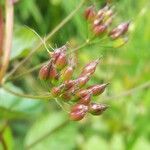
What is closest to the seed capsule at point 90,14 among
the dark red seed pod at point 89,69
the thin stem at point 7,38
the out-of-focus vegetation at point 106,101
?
the thin stem at point 7,38

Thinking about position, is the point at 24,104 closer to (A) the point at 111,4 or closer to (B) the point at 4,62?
(B) the point at 4,62

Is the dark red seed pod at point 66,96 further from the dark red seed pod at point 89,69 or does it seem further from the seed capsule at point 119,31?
the seed capsule at point 119,31

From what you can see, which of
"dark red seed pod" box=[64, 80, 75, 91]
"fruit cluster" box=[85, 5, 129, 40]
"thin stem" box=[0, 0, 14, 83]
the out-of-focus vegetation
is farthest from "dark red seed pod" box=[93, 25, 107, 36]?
the out-of-focus vegetation

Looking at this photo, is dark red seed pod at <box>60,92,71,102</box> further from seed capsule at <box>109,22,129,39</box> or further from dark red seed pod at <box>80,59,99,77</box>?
seed capsule at <box>109,22,129,39</box>

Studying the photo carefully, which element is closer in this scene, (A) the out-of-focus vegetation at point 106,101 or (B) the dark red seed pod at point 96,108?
(B) the dark red seed pod at point 96,108

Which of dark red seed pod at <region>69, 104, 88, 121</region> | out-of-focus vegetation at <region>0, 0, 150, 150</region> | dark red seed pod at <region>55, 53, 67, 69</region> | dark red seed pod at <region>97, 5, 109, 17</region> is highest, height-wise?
out-of-focus vegetation at <region>0, 0, 150, 150</region>

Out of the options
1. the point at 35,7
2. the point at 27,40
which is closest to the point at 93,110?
the point at 27,40

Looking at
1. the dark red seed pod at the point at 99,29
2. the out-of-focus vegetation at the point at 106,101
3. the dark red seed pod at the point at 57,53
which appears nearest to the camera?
the dark red seed pod at the point at 57,53
